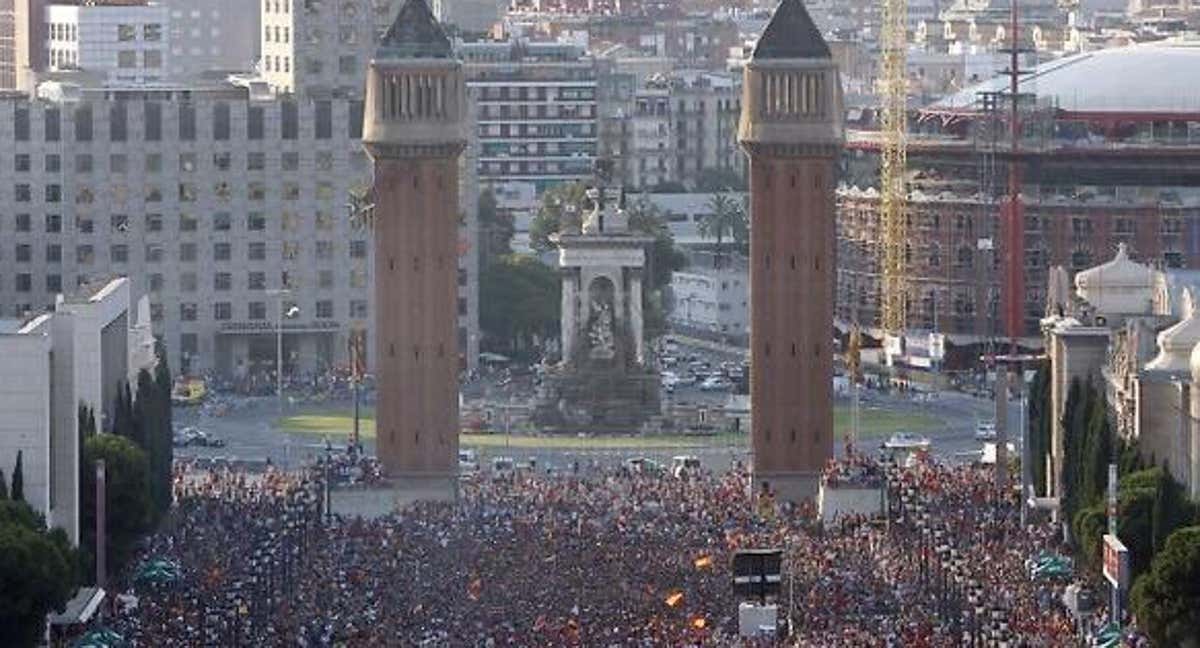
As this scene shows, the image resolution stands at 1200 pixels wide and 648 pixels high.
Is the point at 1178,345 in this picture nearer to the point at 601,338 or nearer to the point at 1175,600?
the point at 1175,600

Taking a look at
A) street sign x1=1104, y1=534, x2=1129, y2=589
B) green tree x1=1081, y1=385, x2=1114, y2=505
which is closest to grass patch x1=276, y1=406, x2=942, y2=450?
green tree x1=1081, y1=385, x2=1114, y2=505

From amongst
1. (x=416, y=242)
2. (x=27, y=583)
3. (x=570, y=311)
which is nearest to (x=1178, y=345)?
(x=27, y=583)

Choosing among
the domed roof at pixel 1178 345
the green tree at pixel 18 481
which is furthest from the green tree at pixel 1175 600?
the green tree at pixel 18 481

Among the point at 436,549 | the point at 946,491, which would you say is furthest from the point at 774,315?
the point at 436,549

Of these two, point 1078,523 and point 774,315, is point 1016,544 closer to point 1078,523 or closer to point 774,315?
point 1078,523

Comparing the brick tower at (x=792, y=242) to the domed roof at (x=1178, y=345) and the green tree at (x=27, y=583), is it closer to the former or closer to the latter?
the domed roof at (x=1178, y=345)

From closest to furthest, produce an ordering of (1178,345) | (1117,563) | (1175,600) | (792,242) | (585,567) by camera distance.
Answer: (1175,600) → (1117,563) → (1178,345) → (585,567) → (792,242)
